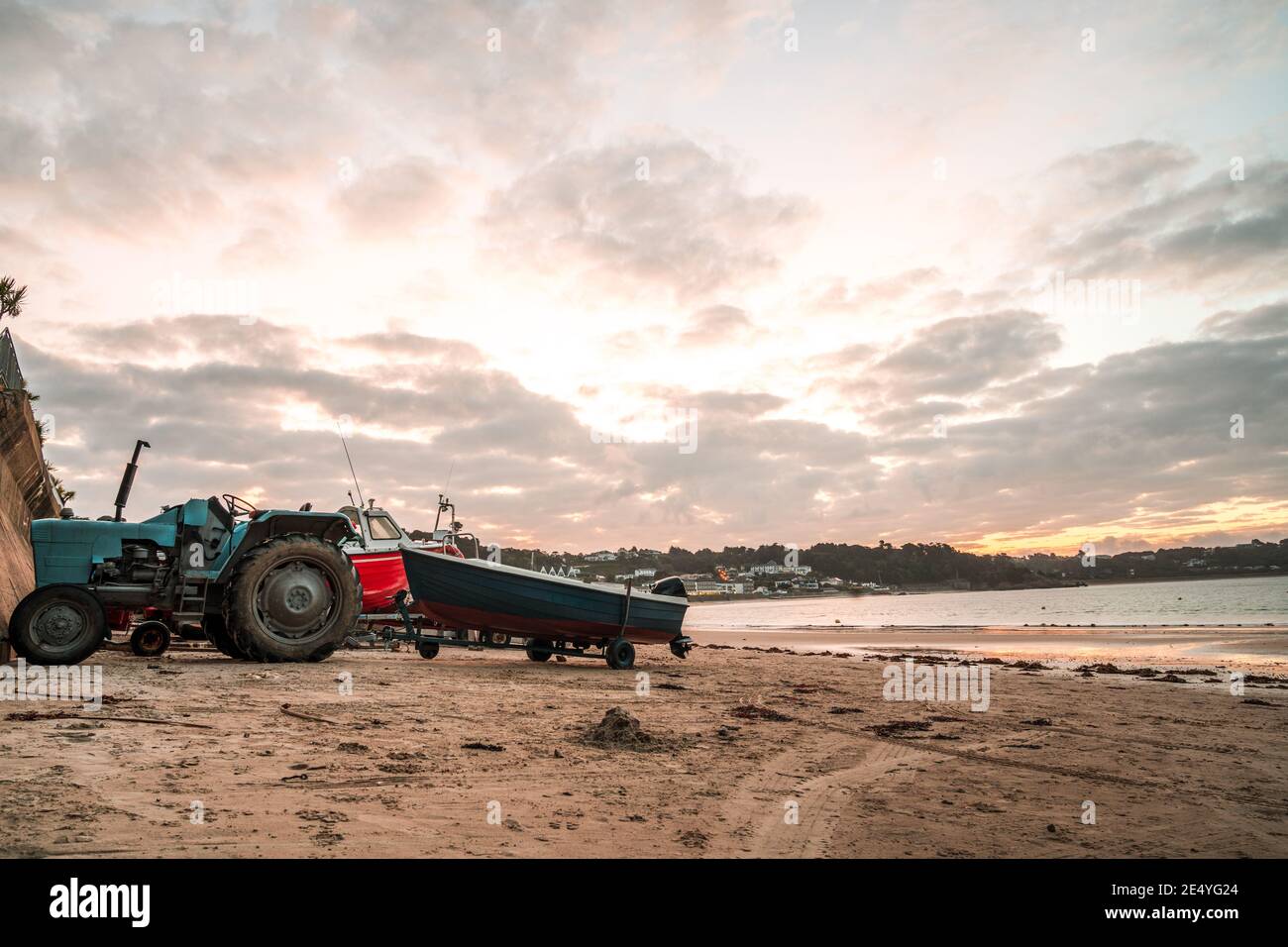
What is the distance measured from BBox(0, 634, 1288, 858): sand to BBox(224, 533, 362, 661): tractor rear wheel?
2.10 ft

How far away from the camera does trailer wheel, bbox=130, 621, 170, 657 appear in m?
10.7

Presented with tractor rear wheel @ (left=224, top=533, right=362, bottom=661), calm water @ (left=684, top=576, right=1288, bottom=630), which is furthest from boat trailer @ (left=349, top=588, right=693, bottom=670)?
calm water @ (left=684, top=576, right=1288, bottom=630)

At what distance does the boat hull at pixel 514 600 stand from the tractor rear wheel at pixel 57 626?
4.91m

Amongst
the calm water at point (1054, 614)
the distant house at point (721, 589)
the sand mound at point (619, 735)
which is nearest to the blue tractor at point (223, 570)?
the sand mound at point (619, 735)

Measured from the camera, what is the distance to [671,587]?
15.4 metres

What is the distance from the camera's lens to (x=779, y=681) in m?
12.8

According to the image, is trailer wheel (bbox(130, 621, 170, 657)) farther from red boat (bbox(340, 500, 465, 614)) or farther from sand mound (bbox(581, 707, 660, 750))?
sand mound (bbox(581, 707, 660, 750))

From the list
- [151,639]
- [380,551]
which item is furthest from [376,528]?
[151,639]

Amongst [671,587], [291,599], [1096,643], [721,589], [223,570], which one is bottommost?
[721,589]

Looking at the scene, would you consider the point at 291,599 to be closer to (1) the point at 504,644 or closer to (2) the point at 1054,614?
(1) the point at 504,644

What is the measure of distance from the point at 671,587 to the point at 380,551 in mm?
6387

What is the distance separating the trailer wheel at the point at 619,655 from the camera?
45.6ft

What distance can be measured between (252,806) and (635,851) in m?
1.99

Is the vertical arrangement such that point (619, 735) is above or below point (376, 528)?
below
